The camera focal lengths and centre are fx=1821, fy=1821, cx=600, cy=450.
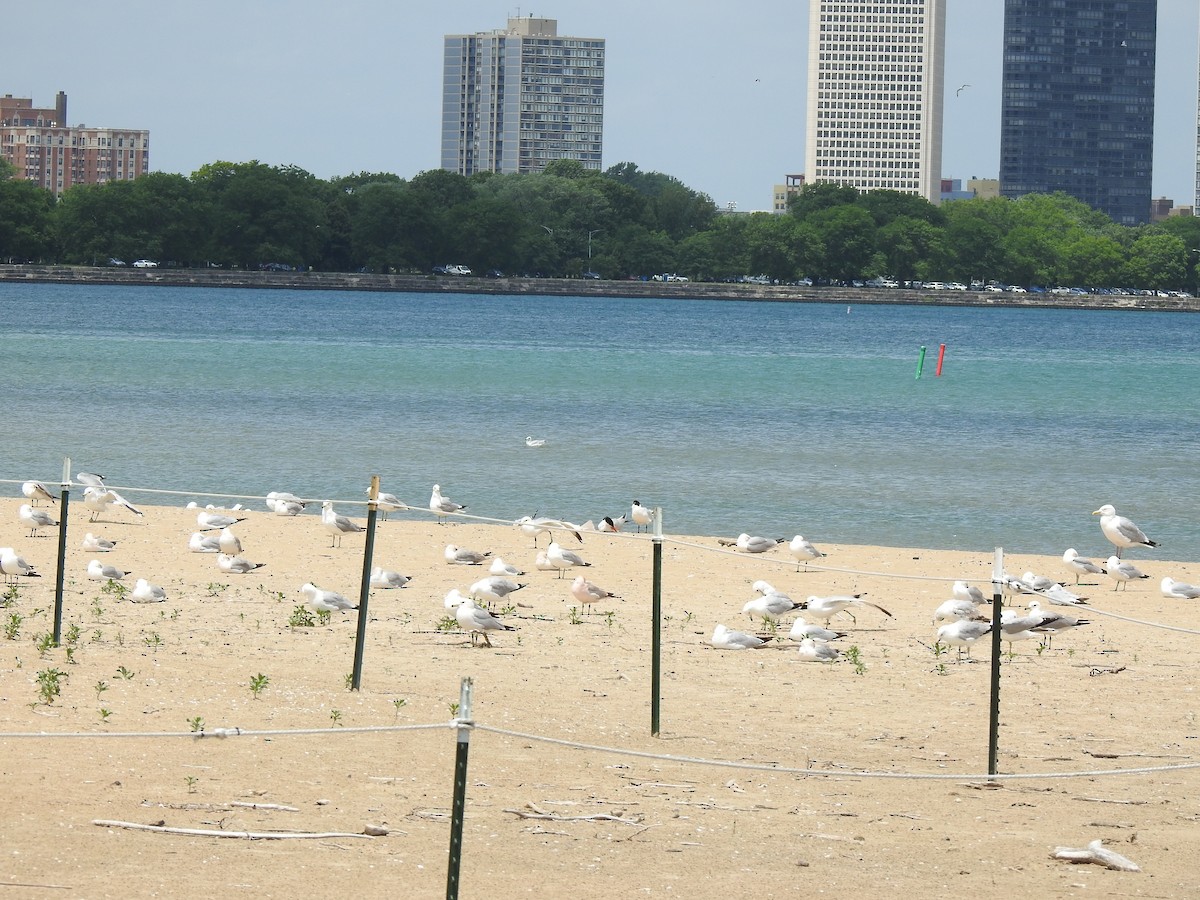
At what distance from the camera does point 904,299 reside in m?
184

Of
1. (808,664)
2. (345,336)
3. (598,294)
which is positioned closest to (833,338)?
(345,336)

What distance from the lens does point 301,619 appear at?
14133mm

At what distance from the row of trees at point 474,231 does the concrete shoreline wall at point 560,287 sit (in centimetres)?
291

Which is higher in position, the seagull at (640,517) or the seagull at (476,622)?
the seagull at (640,517)

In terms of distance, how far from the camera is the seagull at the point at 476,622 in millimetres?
13547

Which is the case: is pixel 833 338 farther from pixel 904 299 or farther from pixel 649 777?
pixel 649 777

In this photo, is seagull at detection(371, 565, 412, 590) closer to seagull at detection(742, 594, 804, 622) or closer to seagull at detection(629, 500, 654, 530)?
seagull at detection(742, 594, 804, 622)

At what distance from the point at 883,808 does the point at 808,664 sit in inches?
157

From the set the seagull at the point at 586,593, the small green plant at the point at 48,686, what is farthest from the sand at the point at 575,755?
the seagull at the point at 586,593

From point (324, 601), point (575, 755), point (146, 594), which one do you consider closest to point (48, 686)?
point (575, 755)

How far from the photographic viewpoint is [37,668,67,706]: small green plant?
10.6 metres

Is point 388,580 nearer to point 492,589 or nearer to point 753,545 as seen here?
point 492,589

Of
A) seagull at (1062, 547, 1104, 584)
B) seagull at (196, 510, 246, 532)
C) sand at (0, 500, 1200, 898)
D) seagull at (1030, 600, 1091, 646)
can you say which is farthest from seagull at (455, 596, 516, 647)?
seagull at (1062, 547, 1104, 584)

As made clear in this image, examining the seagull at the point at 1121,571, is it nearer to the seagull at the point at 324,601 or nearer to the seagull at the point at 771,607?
the seagull at the point at 771,607
